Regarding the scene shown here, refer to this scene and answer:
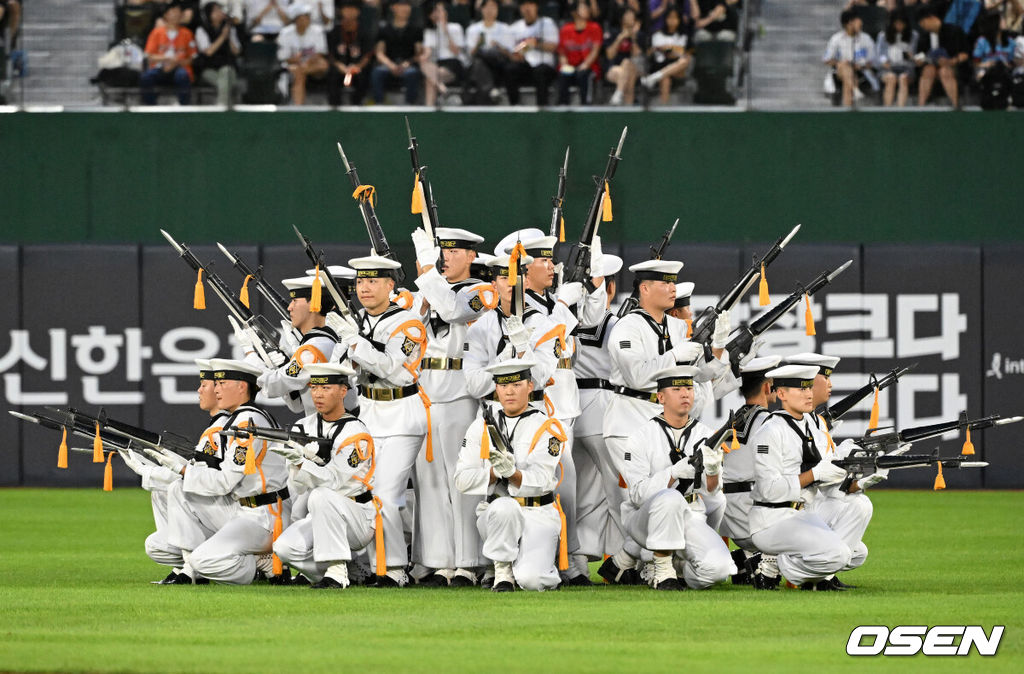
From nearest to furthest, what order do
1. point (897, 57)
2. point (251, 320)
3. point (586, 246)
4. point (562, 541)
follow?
point (562, 541)
point (586, 246)
point (251, 320)
point (897, 57)

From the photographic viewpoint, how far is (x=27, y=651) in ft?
26.2

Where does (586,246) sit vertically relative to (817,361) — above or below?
above

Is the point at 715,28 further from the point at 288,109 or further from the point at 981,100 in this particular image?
the point at 288,109

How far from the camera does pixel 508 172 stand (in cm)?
1988

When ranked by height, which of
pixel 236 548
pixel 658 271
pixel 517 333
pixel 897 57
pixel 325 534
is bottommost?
pixel 236 548

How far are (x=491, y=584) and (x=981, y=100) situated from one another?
11279mm

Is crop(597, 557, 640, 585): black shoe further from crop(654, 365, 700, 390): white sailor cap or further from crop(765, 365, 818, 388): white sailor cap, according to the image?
crop(765, 365, 818, 388): white sailor cap

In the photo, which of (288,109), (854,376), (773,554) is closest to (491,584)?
(773,554)

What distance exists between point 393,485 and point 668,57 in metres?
9.97

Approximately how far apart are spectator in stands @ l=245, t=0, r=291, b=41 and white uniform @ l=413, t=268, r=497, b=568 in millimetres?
9443

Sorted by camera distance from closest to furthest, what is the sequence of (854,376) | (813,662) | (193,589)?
(813,662)
(193,589)
(854,376)

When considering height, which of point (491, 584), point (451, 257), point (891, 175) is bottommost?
point (491, 584)

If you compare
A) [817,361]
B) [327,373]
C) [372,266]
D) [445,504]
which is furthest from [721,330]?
[327,373]

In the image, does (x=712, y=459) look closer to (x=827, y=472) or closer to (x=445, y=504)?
(x=827, y=472)
